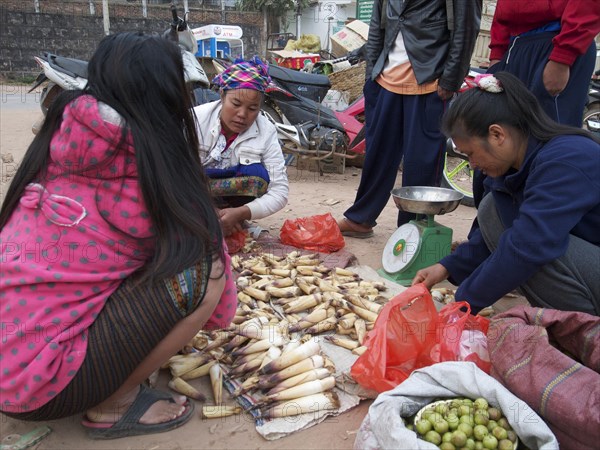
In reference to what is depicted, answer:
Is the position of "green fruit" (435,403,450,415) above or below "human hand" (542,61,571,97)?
below

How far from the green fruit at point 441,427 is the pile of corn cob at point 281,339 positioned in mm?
507

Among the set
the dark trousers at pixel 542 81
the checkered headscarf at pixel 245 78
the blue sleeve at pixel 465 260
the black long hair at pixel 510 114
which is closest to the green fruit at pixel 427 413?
the blue sleeve at pixel 465 260

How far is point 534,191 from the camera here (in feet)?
6.55

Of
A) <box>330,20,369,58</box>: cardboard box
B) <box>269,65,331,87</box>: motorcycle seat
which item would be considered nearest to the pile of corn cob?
<box>269,65,331,87</box>: motorcycle seat

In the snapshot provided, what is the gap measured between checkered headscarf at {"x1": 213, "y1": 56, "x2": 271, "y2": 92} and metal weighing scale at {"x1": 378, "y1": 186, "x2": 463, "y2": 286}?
1042mm

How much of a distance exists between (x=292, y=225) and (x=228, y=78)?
1.17 metres

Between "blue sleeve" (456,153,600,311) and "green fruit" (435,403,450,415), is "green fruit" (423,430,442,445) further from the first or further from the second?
"blue sleeve" (456,153,600,311)

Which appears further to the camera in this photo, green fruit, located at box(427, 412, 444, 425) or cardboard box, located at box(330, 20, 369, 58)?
cardboard box, located at box(330, 20, 369, 58)

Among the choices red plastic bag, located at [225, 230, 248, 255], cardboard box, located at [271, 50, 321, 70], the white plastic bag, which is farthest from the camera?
cardboard box, located at [271, 50, 321, 70]

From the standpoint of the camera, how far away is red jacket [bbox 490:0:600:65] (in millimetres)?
2621

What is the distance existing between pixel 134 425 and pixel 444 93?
268 cm

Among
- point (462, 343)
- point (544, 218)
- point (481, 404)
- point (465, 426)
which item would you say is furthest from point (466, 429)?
point (544, 218)

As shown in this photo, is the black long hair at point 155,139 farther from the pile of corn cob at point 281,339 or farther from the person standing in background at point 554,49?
the person standing in background at point 554,49

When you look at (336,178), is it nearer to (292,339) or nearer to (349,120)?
(349,120)
